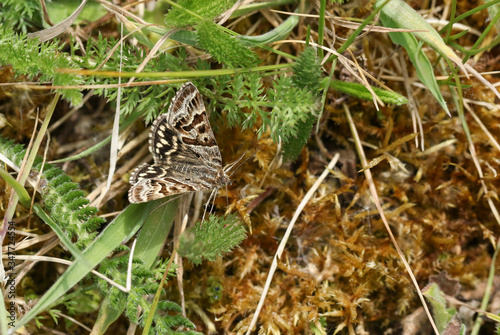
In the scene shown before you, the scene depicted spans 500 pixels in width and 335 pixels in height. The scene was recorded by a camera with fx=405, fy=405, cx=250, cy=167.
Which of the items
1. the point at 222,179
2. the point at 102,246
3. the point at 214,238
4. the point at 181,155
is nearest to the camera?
the point at 214,238

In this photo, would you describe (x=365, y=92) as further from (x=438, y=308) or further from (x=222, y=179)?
(x=438, y=308)

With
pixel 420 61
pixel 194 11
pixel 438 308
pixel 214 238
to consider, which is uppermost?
pixel 194 11

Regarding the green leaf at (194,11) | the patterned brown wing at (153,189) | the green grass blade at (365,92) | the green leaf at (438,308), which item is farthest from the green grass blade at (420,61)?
the patterned brown wing at (153,189)

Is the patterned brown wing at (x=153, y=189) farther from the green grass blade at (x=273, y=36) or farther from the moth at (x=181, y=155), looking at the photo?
the green grass blade at (x=273, y=36)

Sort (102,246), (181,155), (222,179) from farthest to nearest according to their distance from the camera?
(181,155)
(222,179)
(102,246)

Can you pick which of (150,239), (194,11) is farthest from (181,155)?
(194,11)

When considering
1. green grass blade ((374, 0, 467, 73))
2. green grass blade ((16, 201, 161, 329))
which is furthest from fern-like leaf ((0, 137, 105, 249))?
green grass blade ((374, 0, 467, 73))

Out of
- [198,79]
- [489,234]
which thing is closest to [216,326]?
[198,79]

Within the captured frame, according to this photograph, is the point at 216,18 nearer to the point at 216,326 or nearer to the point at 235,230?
the point at 235,230

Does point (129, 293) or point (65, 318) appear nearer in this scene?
point (129, 293)
